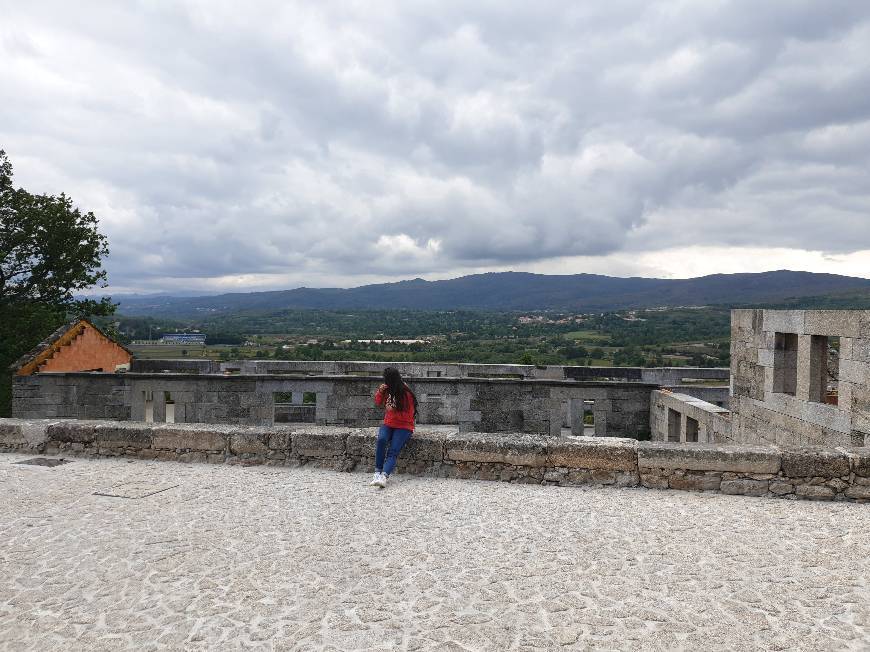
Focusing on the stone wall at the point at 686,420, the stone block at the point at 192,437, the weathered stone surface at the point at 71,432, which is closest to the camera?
the stone block at the point at 192,437

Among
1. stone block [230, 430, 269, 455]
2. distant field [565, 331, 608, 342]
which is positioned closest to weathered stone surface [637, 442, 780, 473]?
stone block [230, 430, 269, 455]

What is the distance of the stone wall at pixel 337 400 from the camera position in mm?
12320

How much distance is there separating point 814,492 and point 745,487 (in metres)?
0.53

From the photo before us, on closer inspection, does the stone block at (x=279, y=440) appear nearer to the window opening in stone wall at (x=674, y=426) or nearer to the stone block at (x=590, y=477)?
the stone block at (x=590, y=477)

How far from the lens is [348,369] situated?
1623cm

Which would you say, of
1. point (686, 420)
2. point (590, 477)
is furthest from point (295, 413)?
point (590, 477)

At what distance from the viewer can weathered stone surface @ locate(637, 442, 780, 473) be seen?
5.18 meters

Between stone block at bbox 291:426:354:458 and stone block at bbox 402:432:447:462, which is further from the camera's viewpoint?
stone block at bbox 291:426:354:458

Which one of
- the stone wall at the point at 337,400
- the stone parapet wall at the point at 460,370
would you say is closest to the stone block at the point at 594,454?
the stone wall at the point at 337,400

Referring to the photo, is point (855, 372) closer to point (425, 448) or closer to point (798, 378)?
point (798, 378)

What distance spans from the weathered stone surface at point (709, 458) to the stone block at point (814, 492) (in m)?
0.25

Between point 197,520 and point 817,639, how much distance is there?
4.07 metres

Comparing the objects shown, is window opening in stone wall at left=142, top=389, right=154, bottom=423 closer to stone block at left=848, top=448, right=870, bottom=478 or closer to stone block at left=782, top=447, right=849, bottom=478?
stone block at left=782, top=447, right=849, bottom=478

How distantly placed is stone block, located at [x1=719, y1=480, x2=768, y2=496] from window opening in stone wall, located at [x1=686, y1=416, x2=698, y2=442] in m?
5.42
